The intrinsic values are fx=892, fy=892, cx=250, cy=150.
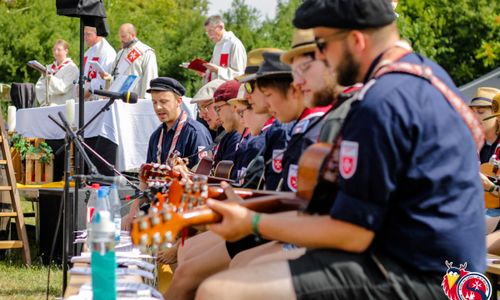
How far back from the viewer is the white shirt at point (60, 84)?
50.2ft

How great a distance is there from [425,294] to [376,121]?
24.2 inches

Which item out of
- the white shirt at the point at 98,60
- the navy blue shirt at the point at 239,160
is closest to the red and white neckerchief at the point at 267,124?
the navy blue shirt at the point at 239,160

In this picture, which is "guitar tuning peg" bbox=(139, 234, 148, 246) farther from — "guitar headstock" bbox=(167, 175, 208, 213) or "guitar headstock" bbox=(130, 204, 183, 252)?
"guitar headstock" bbox=(167, 175, 208, 213)

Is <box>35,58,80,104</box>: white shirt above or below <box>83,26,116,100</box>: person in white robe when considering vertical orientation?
below

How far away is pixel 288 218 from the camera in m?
3.07

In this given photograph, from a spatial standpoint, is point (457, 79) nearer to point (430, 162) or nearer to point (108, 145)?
point (108, 145)

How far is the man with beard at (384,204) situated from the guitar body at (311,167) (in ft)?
0.22

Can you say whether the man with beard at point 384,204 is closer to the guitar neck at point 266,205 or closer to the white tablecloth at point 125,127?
the guitar neck at point 266,205

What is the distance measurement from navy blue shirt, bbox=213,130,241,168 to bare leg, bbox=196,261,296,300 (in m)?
4.27

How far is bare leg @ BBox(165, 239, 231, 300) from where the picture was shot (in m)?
→ 5.05

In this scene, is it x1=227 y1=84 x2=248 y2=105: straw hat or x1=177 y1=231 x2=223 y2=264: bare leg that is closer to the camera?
x1=177 y1=231 x2=223 y2=264: bare leg

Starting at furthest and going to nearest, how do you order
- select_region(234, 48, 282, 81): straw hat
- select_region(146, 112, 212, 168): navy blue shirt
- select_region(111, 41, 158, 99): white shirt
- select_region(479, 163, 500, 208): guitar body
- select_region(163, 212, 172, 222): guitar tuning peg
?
select_region(111, 41, 158, 99): white shirt, select_region(146, 112, 212, 168): navy blue shirt, select_region(479, 163, 500, 208): guitar body, select_region(234, 48, 282, 81): straw hat, select_region(163, 212, 172, 222): guitar tuning peg

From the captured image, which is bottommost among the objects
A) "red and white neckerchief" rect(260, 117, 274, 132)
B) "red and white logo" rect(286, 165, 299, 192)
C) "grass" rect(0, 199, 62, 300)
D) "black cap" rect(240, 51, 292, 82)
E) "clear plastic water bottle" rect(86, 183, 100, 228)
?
"grass" rect(0, 199, 62, 300)

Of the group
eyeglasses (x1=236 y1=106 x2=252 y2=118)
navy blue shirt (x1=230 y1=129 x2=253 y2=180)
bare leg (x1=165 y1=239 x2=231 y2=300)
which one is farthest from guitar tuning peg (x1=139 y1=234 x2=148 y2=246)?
eyeglasses (x1=236 y1=106 x2=252 y2=118)
